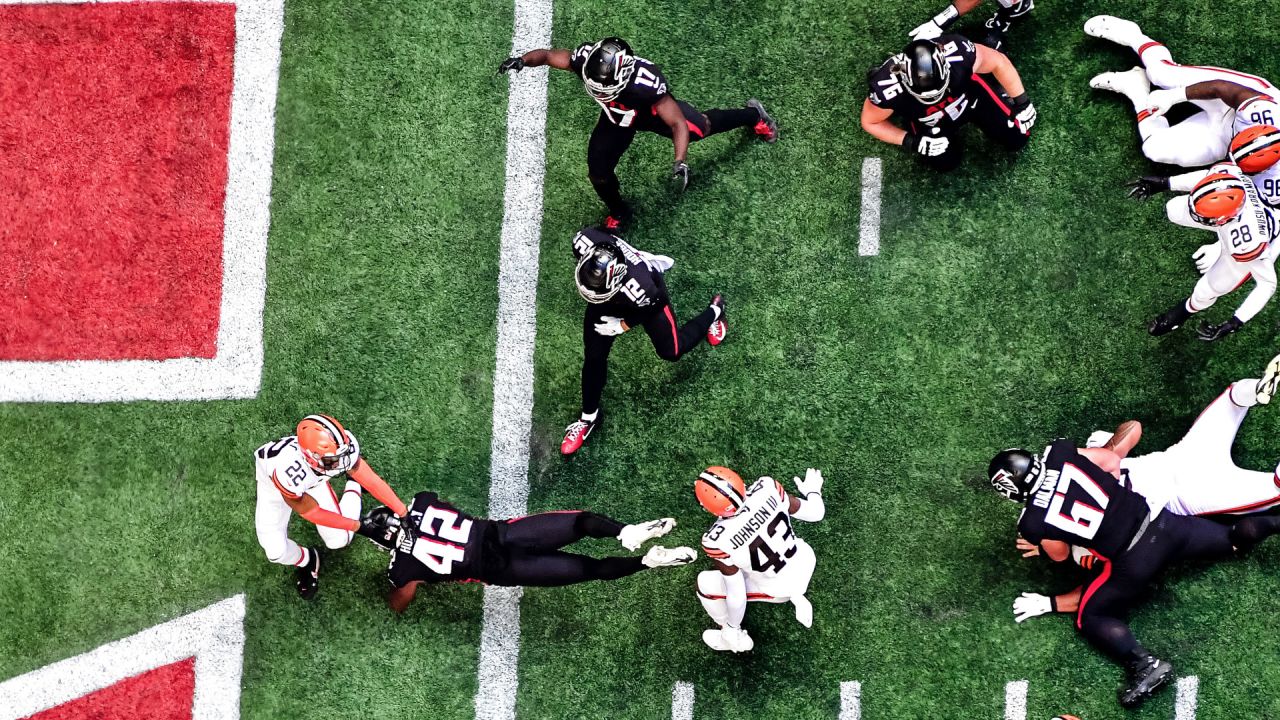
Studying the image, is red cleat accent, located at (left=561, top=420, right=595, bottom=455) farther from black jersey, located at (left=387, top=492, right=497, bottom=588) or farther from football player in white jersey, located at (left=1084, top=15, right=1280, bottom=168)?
football player in white jersey, located at (left=1084, top=15, right=1280, bottom=168)

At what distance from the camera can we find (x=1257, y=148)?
22.9ft

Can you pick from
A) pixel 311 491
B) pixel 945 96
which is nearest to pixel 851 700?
pixel 311 491

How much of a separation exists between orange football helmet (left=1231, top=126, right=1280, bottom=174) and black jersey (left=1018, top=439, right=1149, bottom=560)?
2.08 m

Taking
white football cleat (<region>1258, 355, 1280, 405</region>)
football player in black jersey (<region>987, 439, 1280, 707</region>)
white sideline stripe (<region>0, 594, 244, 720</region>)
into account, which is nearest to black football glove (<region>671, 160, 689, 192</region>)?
football player in black jersey (<region>987, 439, 1280, 707</region>)

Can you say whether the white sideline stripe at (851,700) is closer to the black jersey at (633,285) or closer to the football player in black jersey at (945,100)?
the black jersey at (633,285)

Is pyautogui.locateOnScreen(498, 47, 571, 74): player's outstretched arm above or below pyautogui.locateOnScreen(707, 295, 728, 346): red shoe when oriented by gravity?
above

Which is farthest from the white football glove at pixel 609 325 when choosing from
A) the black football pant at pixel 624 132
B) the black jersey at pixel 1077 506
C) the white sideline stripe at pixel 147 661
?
the white sideline stripe at pixel 147 661

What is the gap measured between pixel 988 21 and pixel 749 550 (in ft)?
13.7

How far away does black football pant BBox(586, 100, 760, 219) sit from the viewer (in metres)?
7.41

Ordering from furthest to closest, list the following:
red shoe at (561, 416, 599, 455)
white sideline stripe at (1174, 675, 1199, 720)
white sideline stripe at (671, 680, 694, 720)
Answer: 1. red shoe at (561, 416, 599, 455)
2. white sideline stripe at (671, 680, 694, 720)
3. white sideline stripe at (1174, 675, 1199, 720)

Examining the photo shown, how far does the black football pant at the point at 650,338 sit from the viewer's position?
7168 mm

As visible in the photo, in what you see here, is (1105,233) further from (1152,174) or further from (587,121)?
(587,121)

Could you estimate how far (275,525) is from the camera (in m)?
7.28

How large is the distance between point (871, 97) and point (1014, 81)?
0.96 meters
